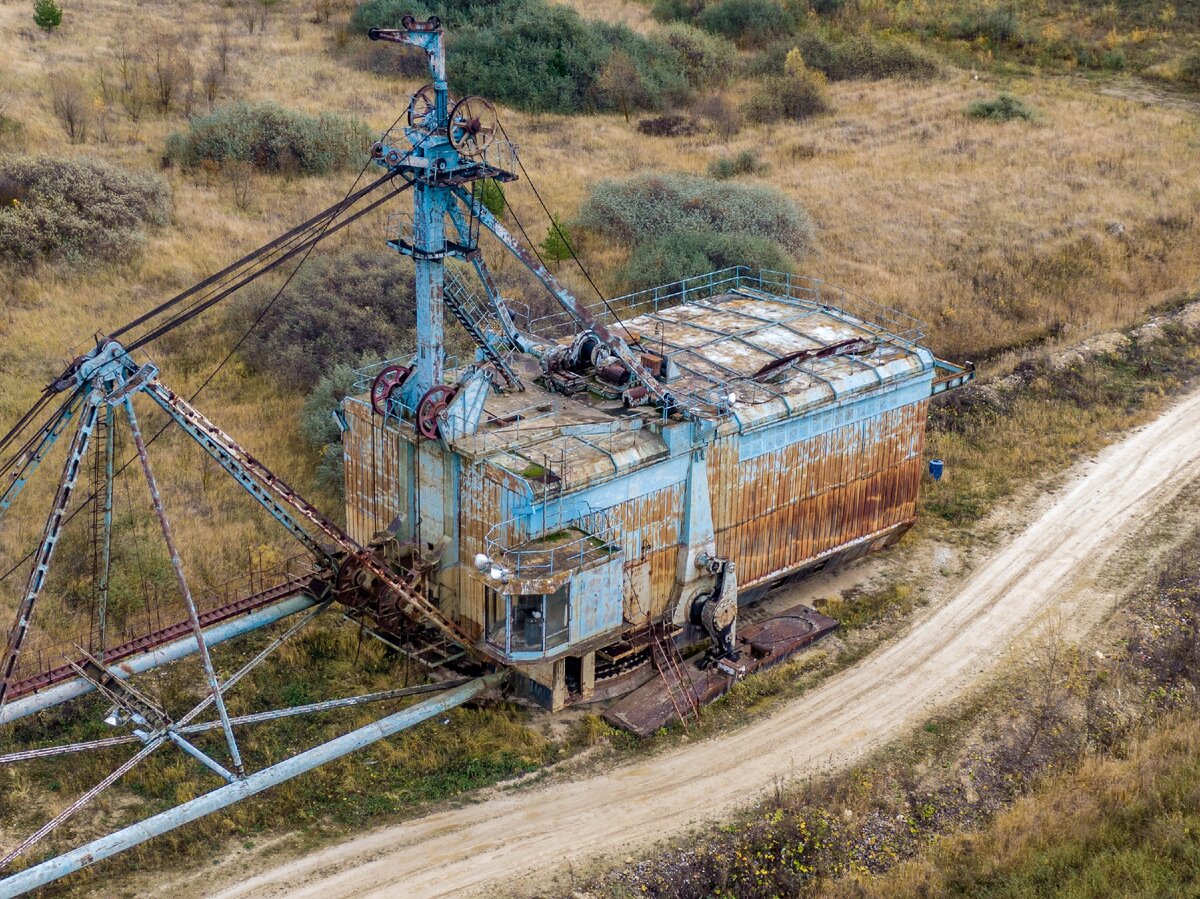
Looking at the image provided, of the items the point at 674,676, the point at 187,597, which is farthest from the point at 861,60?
the point at 187,597

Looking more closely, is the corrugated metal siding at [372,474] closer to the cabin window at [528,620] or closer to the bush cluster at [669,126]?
the cabin window at [528,620]

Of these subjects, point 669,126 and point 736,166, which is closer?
point 736,166

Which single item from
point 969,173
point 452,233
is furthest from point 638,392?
point 969,173

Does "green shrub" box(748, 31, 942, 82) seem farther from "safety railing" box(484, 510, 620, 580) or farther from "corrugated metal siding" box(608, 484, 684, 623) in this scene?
"safety railing" box(484, 510, 620, 580)

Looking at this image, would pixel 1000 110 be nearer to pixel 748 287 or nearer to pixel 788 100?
pixel 788 100

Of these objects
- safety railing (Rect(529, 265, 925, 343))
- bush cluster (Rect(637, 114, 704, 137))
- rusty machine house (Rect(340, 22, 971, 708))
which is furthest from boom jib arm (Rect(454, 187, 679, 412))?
bush cluster (Rect(637, 114, 704, 137))

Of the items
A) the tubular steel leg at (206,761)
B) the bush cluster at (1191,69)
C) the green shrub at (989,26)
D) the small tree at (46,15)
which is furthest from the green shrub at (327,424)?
the bush cluster at (1191,69)
